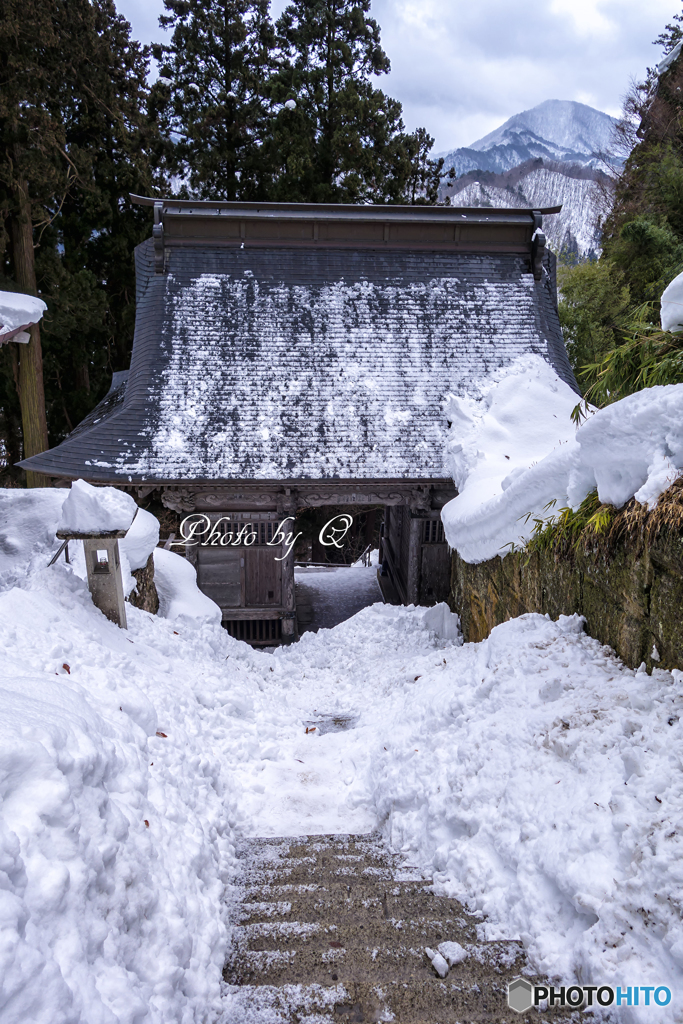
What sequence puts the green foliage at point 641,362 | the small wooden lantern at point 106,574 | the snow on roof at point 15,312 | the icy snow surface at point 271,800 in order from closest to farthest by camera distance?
the icy snow surface at point 271,800
the green foliage at point 641,362
the small wooden lantern at point 106,574
the snow on roof at point 15,312

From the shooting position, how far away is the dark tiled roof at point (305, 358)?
337 inches

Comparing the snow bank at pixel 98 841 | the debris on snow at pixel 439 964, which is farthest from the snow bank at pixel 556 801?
the snow bank at pixel 98 841

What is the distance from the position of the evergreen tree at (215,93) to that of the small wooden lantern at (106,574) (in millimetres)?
14689

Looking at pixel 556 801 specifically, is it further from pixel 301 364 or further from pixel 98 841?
pixel 301 364

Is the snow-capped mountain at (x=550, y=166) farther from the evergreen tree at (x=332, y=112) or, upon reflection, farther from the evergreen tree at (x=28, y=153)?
the evergreen tree at (x=28, y=153)

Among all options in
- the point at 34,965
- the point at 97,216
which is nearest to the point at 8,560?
the point at 34,965

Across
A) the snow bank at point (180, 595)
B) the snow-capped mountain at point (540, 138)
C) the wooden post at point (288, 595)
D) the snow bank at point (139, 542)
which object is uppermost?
the snow-capped mountain at point (540, 138)

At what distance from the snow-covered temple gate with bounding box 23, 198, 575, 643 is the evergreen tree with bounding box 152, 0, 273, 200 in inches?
292

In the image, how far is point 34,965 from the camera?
177 centimetres

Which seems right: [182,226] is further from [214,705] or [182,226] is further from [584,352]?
[584,352]

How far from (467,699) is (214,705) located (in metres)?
2.26

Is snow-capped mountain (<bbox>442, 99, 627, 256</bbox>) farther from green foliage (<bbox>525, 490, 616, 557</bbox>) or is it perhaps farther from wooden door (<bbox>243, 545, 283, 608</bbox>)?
green foliage (<bbox>525, 490, 616, 557</bbox>)

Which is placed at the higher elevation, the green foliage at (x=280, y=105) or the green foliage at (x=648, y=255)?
the green foliage at (x=280, y=105)

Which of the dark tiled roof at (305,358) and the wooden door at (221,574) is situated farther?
the wooden door at (221,574)
